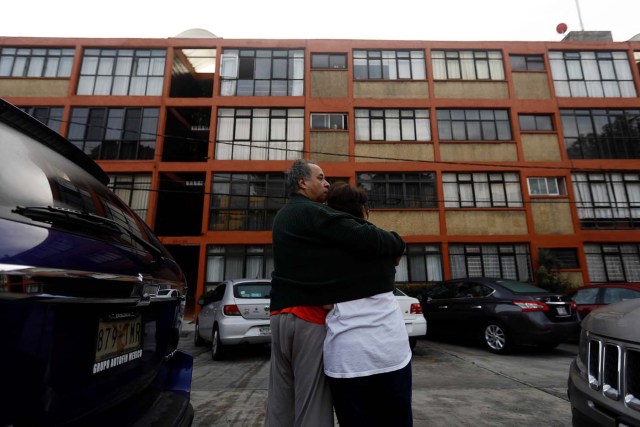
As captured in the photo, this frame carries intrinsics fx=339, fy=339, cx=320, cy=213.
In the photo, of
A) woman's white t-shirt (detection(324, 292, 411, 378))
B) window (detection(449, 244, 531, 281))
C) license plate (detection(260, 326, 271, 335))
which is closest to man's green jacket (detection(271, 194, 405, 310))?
woman's white t-shirt (detection(324, 292, 411, 378))

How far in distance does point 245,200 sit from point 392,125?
806 centimetres

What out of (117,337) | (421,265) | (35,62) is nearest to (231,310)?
(117,337)

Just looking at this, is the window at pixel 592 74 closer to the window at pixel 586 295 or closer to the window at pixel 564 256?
the window at pixel 564 256

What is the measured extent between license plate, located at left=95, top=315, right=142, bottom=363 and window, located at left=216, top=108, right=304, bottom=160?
14925 mm

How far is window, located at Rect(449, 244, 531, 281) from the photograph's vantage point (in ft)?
48.9

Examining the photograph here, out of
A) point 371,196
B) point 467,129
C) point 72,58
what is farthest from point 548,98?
point 72,58

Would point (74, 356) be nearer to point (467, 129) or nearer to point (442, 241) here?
point (442, 241)

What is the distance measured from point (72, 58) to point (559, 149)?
24.3 metres

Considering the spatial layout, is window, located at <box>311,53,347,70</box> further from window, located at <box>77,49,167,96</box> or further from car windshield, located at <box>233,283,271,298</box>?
car windshield, located at <box>233,283,271,298</box>

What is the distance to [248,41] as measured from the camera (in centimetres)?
1767

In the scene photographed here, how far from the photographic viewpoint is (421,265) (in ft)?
49.7

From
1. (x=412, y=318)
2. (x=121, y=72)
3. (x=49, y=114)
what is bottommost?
(x=412, y=318)

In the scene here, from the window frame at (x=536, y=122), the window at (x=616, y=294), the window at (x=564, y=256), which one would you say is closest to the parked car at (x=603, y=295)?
the window at (x=616, y=294)

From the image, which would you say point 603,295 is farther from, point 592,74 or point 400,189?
point 592,74
